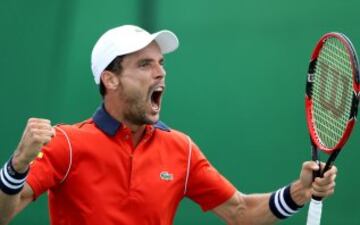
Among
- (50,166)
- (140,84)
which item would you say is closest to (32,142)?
(50,166)

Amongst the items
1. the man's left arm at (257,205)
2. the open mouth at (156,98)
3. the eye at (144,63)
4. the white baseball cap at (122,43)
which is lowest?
the man's left arm at (257,205)

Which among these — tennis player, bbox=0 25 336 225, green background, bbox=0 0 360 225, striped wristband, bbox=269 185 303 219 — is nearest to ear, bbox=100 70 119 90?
tennis player, bbox=0 25 336 225

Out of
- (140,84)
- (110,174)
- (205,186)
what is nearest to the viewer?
(110,174)

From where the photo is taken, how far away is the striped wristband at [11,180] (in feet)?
7.38

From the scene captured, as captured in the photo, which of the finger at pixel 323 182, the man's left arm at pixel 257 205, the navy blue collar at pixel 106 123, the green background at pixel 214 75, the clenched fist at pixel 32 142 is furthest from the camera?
the green background at pixel 214 75

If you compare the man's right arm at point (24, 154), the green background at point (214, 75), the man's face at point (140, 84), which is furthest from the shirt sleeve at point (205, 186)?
the green background at point (214, 75)

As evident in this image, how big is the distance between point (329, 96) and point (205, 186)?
56 centimetres

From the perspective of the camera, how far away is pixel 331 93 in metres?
2.61

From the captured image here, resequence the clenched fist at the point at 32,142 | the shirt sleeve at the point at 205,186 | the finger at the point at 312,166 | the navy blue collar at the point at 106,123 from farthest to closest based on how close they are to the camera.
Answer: the shirt sleeve at the point at 205,186 < the navy blue collar at the point at 106,123 < the finger at the point at 312,166 < the clenched fist at the point at 32,142

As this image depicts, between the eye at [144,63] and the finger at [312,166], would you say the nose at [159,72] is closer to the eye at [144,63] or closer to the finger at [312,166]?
the eye at [144,63]

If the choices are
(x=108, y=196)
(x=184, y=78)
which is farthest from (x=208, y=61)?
(x=108, y=196)

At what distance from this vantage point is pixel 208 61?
13.4 ft

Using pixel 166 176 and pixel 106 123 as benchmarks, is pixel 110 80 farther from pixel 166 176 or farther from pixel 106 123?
pixel 166 176

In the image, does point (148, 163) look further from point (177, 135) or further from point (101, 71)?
point (101, 71)
